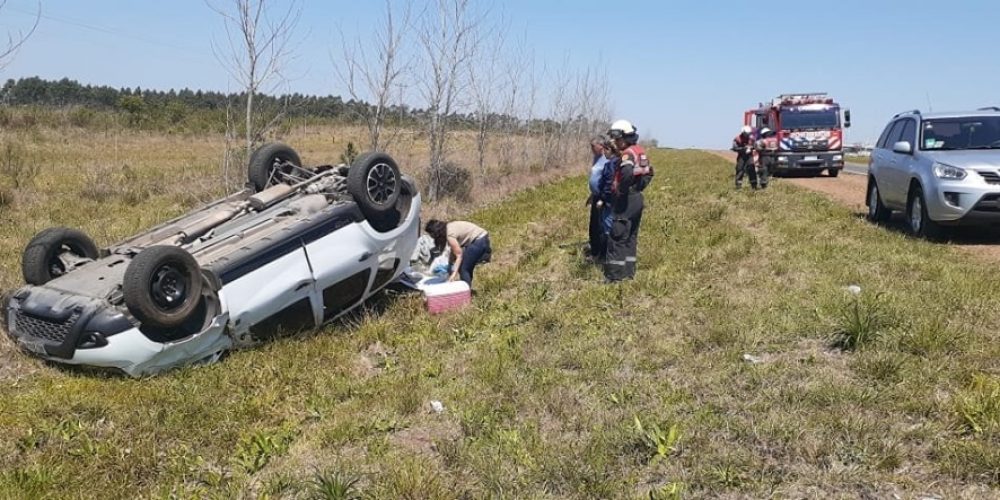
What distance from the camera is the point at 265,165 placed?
7.25 meters

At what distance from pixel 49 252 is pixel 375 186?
2.61 meters

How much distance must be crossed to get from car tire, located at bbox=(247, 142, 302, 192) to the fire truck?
16023 mm

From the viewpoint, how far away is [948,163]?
26.9 feet

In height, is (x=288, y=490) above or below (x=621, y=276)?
below

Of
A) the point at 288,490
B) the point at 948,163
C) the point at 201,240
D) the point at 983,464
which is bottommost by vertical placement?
the point at 288,490

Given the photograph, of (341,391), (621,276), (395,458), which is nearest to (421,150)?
(621,276)

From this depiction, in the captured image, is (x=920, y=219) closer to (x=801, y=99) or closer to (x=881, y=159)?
(x=881, y=159)

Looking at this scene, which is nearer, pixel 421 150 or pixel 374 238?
pixel 374 238

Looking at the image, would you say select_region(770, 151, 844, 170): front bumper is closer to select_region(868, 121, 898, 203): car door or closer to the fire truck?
the fire truck

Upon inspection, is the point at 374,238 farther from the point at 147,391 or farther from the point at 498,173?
the point at 498,173

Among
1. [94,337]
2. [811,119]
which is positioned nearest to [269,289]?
[94,337]

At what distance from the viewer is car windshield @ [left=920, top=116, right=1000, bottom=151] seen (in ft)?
28.6

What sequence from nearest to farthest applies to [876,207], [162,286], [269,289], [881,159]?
[162,286] → [269,289] → [881,159] → [876,207]

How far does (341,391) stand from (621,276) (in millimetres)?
3501
